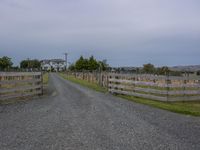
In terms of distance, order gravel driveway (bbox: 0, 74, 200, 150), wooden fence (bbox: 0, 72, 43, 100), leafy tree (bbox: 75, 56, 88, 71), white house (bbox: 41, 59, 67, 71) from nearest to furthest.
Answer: gravel driveway (bbox: 0, 74, 200, 150)
wooden fence (bbox: 0, 72, 43, 100)
leafy tree (bbox: 75, 56, 88, 71)
white house (bbox: 41, 59, 67, 71)

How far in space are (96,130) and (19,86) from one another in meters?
8.29

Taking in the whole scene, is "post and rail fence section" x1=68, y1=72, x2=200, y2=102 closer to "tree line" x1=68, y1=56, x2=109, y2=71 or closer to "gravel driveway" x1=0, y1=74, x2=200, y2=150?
"gravel driveway" x1=0, y1=74, x2=200, y2=150

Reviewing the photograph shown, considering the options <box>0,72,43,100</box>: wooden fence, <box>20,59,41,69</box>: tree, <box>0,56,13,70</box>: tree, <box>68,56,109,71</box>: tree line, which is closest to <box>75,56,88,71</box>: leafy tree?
<box>68,56,109,71</box>: tree line

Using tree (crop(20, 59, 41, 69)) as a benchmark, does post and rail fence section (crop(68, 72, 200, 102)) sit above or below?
below

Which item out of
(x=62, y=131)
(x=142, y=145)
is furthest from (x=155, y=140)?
(x=62, y=131)

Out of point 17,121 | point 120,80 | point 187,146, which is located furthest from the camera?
point 120,80

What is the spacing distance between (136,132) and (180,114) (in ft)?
11.4

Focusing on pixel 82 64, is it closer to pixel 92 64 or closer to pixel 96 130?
pixel 92 64

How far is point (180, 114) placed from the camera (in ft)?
30.8

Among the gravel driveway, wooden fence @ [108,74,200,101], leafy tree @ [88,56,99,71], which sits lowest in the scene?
the gravel driveway

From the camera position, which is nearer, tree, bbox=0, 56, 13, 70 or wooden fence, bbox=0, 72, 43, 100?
wooden fence, bbox=0, 72, 43, 100

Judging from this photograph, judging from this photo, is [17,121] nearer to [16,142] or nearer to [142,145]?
[16,142]

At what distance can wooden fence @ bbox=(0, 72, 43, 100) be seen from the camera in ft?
40.4

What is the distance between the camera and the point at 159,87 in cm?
1517
